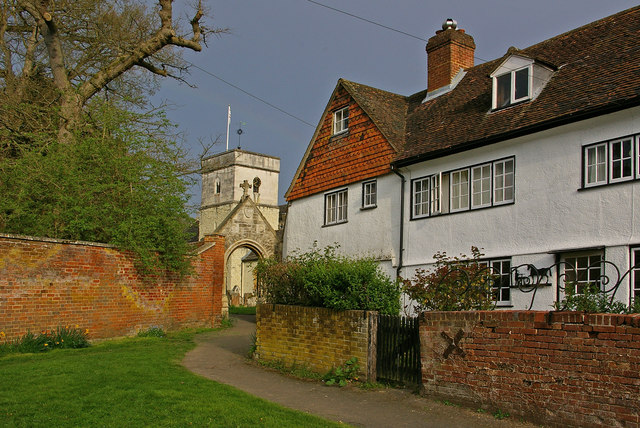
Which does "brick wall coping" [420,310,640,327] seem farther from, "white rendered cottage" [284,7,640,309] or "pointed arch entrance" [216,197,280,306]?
"pointed arch entrance" [216,197,280,306]

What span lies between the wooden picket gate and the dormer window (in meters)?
8.06

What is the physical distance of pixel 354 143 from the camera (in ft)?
66.5

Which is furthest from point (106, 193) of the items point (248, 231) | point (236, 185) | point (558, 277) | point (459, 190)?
point (236, 185)

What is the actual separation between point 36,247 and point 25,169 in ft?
11.0

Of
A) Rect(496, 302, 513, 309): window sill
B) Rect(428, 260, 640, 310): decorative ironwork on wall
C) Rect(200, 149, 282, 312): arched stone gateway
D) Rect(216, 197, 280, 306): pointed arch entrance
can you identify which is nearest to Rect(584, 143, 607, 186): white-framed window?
Rect(428, 260, 640, 310): decorative ironwork on wall

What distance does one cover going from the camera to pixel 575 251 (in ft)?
42.4

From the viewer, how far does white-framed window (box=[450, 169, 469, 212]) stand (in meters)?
16.0

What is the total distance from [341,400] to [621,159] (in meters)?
7.93

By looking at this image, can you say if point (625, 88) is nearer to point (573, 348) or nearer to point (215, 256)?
point (573, 348)

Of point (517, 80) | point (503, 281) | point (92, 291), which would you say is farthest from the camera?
point (92, 291)

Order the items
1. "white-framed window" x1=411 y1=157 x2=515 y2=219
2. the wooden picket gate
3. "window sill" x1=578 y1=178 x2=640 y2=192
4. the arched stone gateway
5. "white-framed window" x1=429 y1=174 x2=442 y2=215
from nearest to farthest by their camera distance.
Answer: the wooden picket gate
"window sill" x1=578 y1=178 x2=640 y2=192
"white-framed window" x1=411 y1=157 x2=515 y2=219
"white-framed window" x1=429 y1=174 x2=442 y2=215
the arched stone gateway

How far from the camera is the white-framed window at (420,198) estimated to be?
17.2 meters

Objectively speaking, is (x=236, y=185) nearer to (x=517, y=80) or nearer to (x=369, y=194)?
(x=369, y=194)

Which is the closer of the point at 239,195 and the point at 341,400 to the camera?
the point at 341,400
